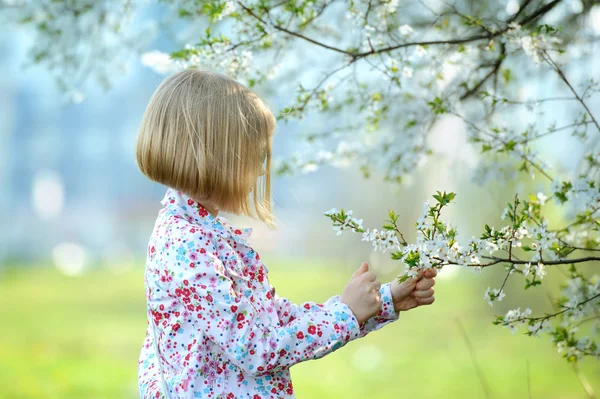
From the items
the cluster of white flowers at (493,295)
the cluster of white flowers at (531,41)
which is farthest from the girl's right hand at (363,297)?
the cluster of white flowers at (531,41)

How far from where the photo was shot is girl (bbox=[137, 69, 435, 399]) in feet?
4.30

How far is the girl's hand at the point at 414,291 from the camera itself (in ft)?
4.97

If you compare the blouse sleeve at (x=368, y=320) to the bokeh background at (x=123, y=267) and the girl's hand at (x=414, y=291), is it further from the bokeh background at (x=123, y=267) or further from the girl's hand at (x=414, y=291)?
the bokeh background at (x=123, y=267)

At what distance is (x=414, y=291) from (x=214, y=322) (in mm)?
498

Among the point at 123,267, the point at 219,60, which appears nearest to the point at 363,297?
the point at 219,60

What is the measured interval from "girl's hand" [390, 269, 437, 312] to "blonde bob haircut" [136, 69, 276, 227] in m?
0.38

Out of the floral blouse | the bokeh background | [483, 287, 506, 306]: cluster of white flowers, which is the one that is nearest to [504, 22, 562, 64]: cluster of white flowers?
[483, 287, 506, 306]: cluster of white flowers

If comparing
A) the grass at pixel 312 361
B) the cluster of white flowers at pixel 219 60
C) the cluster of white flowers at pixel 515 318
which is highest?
the grass at pixel 312 361

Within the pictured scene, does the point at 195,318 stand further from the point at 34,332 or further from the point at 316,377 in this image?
the point at 34,332

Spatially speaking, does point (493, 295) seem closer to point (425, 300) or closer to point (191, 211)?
point (425, 300)

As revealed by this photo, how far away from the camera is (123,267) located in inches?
464

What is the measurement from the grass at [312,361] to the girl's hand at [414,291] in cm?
466

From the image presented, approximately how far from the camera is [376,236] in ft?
4.39

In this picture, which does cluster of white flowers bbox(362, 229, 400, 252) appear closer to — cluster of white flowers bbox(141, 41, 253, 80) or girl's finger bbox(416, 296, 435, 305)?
girl's finger bbox(416, 296, 435, 305)
